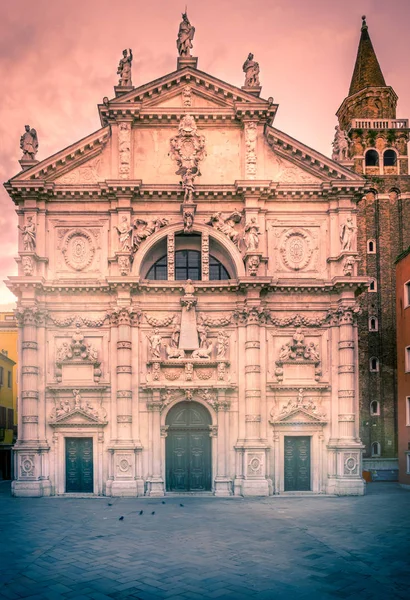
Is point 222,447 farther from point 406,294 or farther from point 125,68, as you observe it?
point 125,68

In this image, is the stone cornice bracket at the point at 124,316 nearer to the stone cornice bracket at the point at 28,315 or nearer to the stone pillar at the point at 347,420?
the stone cornice bracket at the point at 28,315

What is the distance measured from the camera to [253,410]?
104 feet

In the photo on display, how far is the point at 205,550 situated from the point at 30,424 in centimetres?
1527

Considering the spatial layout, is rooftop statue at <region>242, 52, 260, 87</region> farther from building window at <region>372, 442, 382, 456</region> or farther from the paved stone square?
building window at <region>372, 442, 382, 456</region>

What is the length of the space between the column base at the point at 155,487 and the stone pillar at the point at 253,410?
4.05 metres

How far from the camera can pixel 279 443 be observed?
32.2 metres

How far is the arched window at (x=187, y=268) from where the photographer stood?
113 feet

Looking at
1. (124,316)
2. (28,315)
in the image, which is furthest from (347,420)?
(28,315)

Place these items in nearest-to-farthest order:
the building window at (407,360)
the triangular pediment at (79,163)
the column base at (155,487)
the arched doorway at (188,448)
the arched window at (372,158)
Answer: the column base at (155,487)
the arched doorway at (188,448)
the triangular pediment at (79,163)
the building window at (407,360)
the arched window at (372,158)

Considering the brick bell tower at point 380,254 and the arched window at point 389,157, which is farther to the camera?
the arched window at point 389,157

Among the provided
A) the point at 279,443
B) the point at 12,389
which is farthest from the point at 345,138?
the point at 12,389

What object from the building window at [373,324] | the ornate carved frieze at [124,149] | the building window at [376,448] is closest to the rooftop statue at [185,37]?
the ornate carved frieze at [124,149]

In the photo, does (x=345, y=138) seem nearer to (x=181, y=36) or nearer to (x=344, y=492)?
(x=181, y=36)

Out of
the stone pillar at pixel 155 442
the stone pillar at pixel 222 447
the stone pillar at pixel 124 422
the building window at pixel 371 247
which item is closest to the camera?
the stone pillar at pixel 124 422
